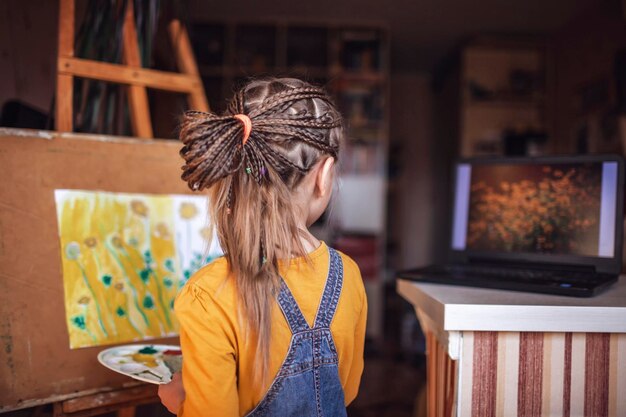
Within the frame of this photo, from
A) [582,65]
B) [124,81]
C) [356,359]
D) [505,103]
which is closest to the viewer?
[356,359]

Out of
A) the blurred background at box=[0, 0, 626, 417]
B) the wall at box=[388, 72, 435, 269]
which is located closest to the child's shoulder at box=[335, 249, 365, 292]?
the blurred background at box=[0, 0, 626, 417]

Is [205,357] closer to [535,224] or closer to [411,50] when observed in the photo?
[535,224]

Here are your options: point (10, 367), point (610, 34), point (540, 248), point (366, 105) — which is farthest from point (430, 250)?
point (10, 367)

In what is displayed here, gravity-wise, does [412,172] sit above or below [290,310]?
above

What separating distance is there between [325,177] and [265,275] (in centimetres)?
20

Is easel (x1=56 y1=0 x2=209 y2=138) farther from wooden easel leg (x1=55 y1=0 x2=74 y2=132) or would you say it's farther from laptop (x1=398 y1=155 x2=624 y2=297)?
laptop (x1=398 y1=155 x2=624 y2=297)

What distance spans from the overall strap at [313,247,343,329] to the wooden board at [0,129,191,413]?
0.56m

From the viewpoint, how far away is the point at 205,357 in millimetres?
792

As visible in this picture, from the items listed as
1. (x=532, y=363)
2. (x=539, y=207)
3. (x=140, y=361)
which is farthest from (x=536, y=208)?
(x=140, y=361)

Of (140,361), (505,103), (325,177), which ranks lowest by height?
(140,361)

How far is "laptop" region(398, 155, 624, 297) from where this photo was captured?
113 cm

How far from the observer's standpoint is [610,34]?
3.42 meters

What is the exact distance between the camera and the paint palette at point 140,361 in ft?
3.21

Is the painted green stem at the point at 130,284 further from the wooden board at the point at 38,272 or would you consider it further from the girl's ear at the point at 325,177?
the girl's ear at the point at 325,177
